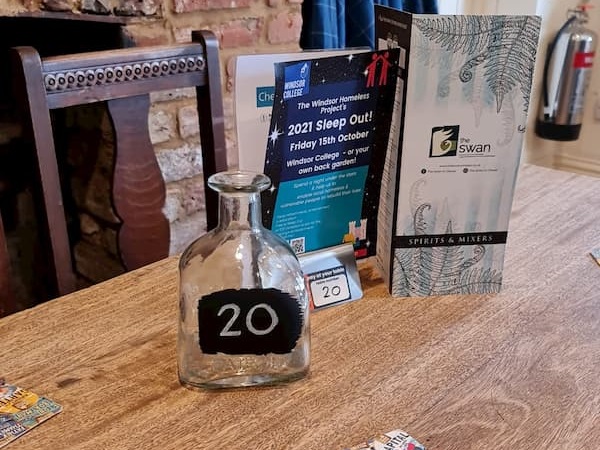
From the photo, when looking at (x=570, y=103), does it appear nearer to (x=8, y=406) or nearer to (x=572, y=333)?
(x=572, y=333)

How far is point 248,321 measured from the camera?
2.27ft

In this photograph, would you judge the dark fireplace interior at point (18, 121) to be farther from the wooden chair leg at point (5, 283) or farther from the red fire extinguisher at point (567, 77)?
the red fire extinguisher at point (567, 77)

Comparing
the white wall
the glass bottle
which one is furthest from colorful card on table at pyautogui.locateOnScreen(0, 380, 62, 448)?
the white wall

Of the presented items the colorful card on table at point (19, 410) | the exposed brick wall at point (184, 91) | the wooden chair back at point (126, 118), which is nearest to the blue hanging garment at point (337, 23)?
the exposed brick wall at point (184, 91)

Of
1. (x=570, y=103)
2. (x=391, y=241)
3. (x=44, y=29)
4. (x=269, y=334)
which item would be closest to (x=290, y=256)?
(x=269, y=334)

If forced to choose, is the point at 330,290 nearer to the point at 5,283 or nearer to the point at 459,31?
the point at 459,31

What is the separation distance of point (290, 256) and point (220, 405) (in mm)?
165

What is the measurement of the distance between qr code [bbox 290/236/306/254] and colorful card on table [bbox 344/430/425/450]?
0.27 m

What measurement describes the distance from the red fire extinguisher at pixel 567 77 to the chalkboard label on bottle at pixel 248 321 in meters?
2.52

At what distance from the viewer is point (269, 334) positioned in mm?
702

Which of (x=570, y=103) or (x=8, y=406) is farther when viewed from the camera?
(x=570, y=103)

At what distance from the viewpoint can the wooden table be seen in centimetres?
65

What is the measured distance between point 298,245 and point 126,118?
0.48 m

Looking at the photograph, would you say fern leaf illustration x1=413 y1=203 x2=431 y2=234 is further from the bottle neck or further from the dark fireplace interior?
the dark fireplace interior
